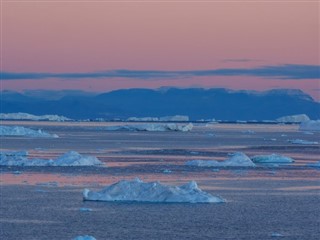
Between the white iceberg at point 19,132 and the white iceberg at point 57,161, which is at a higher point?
the white iceberg at point 19,132

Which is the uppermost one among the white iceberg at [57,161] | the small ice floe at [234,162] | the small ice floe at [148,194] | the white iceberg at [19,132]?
the white iceberg at [19,132]

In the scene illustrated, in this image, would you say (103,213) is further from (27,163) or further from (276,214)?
(27,163)

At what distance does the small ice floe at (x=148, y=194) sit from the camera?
19.1 metres

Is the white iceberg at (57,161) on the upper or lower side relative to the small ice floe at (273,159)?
lower

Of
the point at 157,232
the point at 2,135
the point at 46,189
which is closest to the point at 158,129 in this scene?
the point at 2,135

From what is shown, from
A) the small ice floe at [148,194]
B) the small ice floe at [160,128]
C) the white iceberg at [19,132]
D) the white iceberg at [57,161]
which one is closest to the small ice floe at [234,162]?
the white iceberg at [57,161]

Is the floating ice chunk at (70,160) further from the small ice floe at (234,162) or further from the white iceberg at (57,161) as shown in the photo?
the small ice floe at (234,162)

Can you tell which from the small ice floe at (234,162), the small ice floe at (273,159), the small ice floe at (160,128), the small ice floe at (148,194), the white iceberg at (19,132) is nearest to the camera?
the small ice floe at (148,194)

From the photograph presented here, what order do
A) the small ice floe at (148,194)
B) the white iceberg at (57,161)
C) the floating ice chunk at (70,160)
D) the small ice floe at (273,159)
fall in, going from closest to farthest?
the small ice floe at (148,194)
the white iceberg at (57,161)
the floating ice chunk at (70,160)
the small ice floe at (273,159)

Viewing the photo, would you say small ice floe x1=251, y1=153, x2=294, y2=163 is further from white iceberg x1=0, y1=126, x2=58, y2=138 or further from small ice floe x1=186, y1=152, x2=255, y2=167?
white iceberg x1=0, y1=126, x2=58, y2=138

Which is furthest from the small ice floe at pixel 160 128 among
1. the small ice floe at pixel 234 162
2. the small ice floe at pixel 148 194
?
the small ice floe at pixel 148 194

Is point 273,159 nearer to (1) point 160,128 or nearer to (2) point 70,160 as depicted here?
(2) point 70,160

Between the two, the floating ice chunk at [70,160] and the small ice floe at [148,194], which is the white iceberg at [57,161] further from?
the small ice floe at [148,194]

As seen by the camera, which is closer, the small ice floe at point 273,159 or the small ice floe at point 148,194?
the small ice floe at point 148,194
